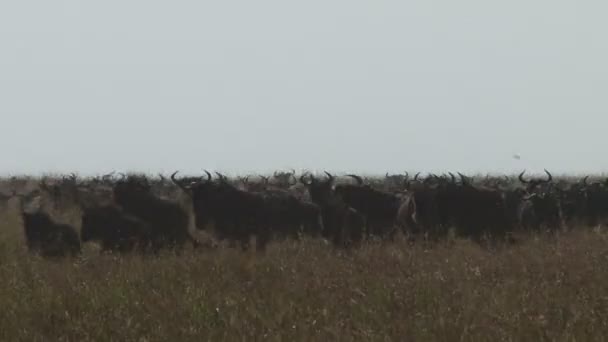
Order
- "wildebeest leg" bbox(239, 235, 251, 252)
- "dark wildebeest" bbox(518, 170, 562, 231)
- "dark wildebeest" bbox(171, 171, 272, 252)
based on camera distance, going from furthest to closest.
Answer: "dark wildebeest" bbox(518, 170, 562, 231) < "dark wildebeest" bbox(171, 171, 272, 252) < "wildebeest leg" bbox(239, 235, 251, 252)

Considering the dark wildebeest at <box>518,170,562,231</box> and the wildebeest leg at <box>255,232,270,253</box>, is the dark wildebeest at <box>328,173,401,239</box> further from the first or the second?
the dark wildebeest at <box>518,170,562,231</box>

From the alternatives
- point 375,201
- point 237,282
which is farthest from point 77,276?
point 375,201

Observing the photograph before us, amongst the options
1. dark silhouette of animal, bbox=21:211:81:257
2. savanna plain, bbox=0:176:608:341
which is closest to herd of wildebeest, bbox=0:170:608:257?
dark silhouette of animal, bbox=21:211:81:257

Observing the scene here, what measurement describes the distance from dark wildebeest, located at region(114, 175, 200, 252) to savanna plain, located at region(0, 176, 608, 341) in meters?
1.15

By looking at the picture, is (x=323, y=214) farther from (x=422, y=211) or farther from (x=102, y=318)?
(x=102, y=318)

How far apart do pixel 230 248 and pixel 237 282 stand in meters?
4.06

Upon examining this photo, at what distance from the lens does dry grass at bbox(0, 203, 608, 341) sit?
6766 millimetres

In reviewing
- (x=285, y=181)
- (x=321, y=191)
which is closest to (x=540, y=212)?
(x=321, y=191)

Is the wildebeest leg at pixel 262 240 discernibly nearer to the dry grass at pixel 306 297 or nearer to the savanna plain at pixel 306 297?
the savanna plain at pixel 306 297

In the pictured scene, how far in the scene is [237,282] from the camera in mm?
9680

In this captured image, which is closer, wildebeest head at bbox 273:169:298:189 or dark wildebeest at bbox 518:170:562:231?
dark wildebeest at bbox 518:170:562:231

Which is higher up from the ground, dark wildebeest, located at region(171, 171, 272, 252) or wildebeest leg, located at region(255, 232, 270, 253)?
dark wildebeest, located at region(171, 171, 272, 252)

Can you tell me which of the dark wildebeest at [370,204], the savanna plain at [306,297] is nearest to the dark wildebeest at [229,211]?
the dark wildebeest at [370,204]

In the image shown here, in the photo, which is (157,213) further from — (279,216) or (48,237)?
(279,216)
